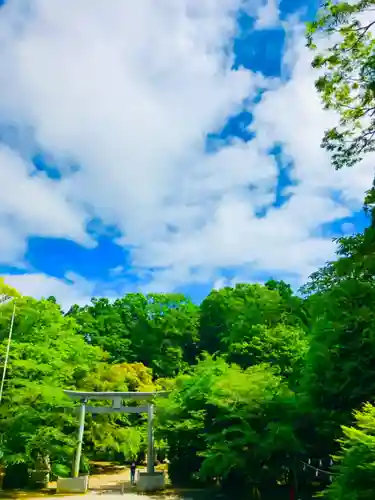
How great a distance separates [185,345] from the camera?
45.9 m

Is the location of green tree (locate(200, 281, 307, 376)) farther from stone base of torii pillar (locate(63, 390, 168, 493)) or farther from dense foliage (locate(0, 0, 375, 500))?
stone base of torii pillar (locate(63, 390, 168, 493))

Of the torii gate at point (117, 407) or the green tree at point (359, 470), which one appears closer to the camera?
the green tree at point (359, 470)

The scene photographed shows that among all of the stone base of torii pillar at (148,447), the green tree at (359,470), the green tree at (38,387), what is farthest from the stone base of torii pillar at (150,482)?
the green tree at (359,470)

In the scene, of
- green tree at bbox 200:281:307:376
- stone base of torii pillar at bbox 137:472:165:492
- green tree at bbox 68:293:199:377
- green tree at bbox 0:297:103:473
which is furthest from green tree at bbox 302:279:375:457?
green tree at bbox 68:293:199:377

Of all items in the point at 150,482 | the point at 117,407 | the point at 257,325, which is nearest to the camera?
the point at 150,482

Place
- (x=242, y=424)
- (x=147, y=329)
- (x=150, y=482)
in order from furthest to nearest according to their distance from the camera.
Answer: (x=147, y=329) → (x=150, y=482) → (x=242, y=424)

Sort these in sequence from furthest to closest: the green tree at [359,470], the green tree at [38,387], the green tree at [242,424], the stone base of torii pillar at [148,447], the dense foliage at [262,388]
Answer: the stone base of torii pillar at [148,447]
the green tree at [38,387]
the green tree at [242,424]
the dense foliage at [262,388]
the green tree at [359,470]

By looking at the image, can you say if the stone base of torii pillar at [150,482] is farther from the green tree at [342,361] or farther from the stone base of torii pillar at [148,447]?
the green tree at [342,361]

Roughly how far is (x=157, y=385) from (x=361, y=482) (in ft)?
88.3

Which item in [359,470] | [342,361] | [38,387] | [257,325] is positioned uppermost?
[257,325]

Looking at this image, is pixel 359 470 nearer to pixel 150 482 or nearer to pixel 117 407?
pixel 150 482

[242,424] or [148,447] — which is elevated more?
[242,424]

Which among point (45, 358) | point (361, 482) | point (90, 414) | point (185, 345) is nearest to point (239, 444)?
point (361, 482)


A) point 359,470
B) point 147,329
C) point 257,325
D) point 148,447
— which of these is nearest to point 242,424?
point 359,470
